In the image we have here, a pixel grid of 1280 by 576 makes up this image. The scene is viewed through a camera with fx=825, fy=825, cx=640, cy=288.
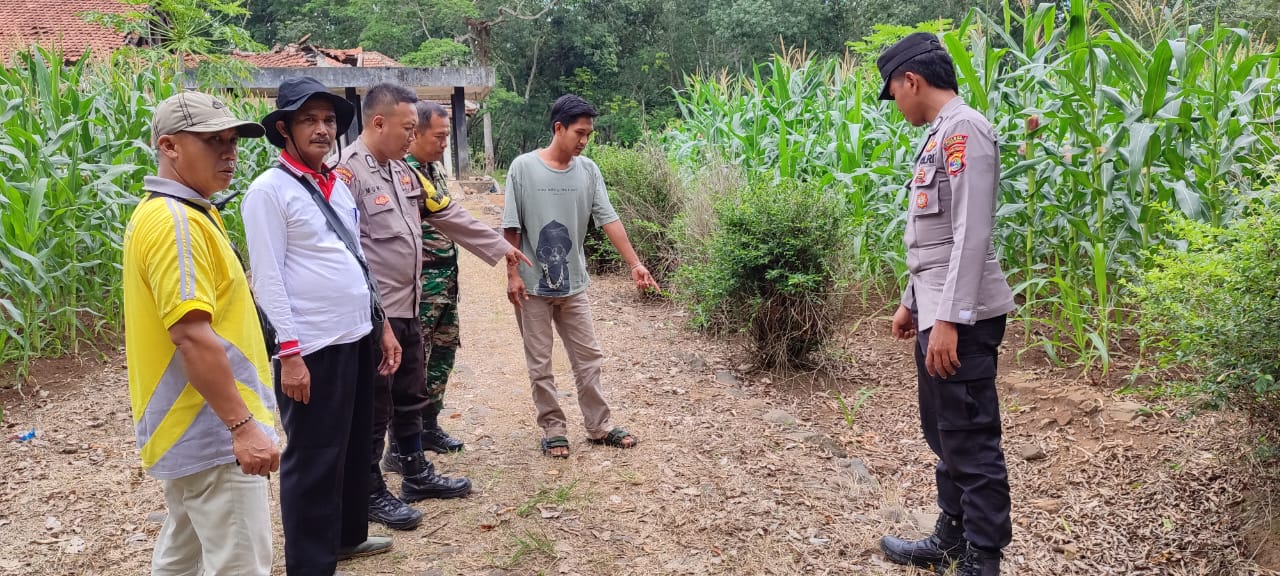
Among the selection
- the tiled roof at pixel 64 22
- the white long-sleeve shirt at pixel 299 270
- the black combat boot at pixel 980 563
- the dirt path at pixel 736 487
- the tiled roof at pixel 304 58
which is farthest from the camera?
the tiled roof at pixel 304 58

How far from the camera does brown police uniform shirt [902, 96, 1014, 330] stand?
8.27 ft

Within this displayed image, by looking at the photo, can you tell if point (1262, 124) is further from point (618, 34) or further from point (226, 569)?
point (618, 34)

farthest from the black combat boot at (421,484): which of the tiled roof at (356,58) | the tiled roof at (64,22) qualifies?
the tiled roof at (356,58)

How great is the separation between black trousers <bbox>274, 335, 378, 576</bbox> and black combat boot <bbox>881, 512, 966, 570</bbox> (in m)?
1.97

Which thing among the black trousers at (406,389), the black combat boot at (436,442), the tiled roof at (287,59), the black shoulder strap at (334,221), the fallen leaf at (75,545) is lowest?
the fallen leaf at (75,545)

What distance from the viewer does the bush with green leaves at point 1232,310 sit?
8.18 feet

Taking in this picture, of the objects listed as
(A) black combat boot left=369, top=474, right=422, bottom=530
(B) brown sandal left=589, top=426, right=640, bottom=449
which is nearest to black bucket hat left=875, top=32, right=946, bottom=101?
(B) brown sandal left=589, top=426, right=640, bottom=449

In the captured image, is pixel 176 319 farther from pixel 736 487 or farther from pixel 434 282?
pixel 736 487

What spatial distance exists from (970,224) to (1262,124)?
2158mm

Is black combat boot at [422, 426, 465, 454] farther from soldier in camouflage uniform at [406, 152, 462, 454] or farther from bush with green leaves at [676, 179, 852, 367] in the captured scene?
bush with green leaves at [676, 179, 852, 367]

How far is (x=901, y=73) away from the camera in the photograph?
2715mm

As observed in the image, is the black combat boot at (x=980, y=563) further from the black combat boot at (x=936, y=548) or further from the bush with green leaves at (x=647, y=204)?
the bush with green leaves at (x=647, y=204)

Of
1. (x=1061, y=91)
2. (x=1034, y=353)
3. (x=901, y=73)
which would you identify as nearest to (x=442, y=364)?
(x=901, y=73)

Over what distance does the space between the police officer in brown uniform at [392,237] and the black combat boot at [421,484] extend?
1.2 inches
